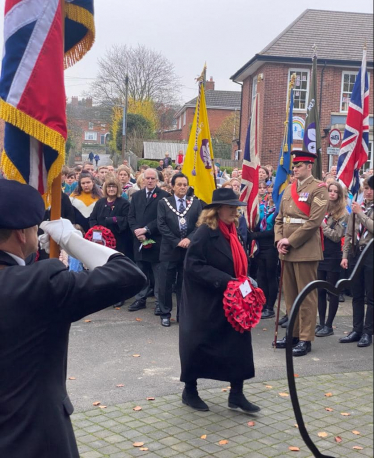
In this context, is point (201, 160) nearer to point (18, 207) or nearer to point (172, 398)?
point (172, 398)

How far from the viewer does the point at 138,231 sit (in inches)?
358

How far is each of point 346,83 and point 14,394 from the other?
30.2 meters

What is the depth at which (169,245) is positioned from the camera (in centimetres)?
A: 858

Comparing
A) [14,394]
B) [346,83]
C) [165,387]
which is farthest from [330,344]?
[346,83]

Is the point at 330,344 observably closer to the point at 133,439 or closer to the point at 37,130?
the point at 133,439

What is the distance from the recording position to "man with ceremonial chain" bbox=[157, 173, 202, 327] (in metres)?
8.53

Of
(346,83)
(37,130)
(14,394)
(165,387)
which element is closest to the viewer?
Answer: (14,394)

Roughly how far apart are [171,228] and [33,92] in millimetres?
5386

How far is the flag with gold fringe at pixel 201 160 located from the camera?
9312 millimetres

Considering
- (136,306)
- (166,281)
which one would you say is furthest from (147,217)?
(136,306)

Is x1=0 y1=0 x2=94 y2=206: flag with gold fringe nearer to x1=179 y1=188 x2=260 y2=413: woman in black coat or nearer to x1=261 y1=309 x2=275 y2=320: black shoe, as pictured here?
x1=179 y1=188 x2=260 y2=413: woman in black coat

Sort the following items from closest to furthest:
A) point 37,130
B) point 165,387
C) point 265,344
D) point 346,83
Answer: point 37,130, point 165,387, point 265,344, point 346,83

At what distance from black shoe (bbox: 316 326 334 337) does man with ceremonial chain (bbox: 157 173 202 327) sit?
196 centimetres

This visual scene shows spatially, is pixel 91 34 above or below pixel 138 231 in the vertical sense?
above
